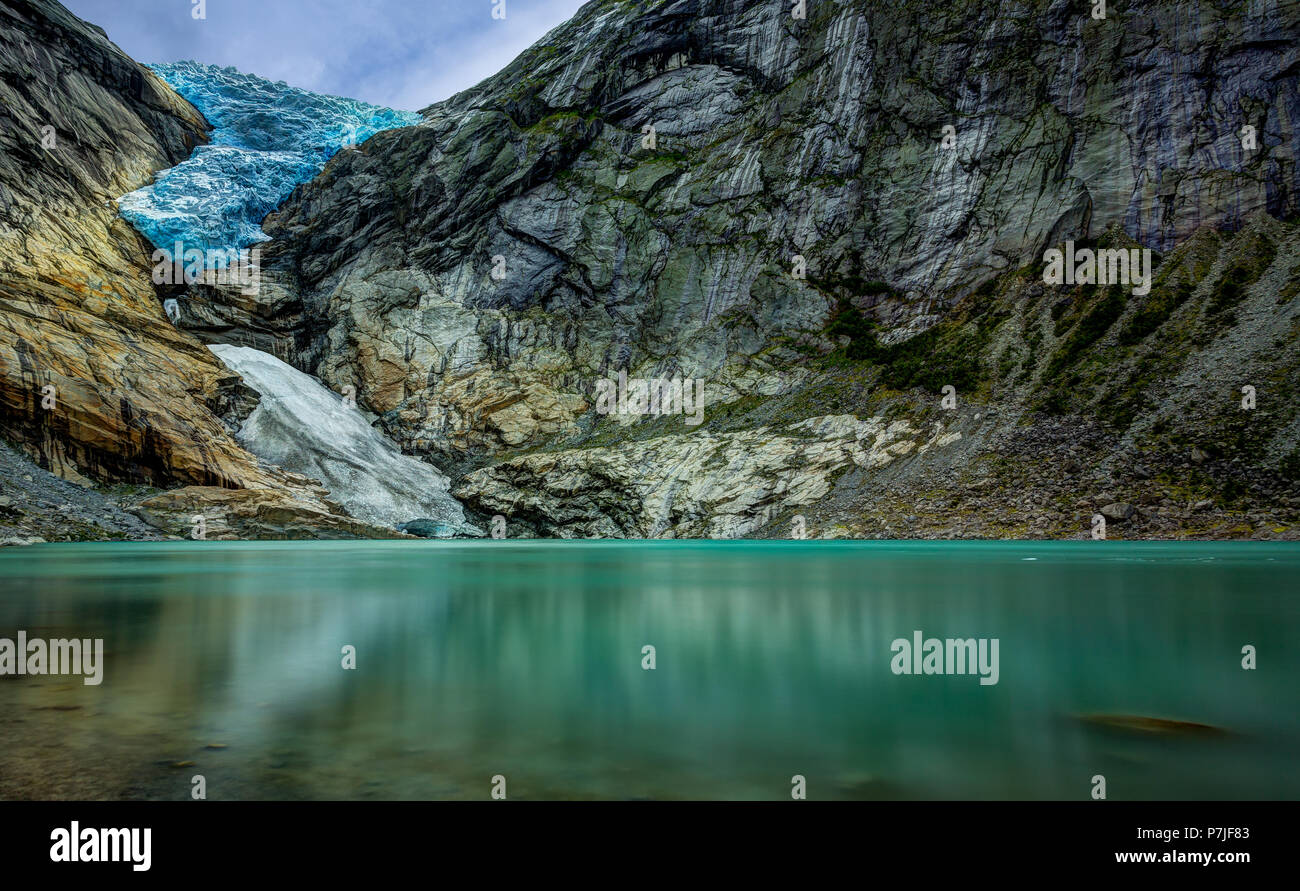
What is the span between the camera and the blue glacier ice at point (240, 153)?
6988 cm

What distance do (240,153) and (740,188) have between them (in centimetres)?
5794

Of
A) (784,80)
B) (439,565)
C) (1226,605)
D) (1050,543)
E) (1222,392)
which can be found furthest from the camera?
(784,80)

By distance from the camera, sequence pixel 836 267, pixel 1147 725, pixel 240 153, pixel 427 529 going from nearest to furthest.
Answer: pixel 1147 725
pixel 427 529
pixel 836 267
pixel 240 153

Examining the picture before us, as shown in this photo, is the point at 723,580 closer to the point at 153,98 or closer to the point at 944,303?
the point at 944,303

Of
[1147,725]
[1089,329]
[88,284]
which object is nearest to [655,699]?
[1147,725]

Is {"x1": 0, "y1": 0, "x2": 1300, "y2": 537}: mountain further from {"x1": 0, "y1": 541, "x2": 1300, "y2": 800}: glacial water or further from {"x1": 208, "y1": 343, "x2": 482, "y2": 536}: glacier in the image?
{"x1": 0, "y1": 541, "x2": 1300, "y2": 800}: glacial water

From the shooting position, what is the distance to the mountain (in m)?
41.2

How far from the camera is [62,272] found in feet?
174

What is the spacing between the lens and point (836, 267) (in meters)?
61.6

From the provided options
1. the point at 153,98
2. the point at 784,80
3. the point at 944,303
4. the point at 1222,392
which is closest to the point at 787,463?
the point at 944,303

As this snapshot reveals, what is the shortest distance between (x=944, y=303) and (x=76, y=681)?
5878cm

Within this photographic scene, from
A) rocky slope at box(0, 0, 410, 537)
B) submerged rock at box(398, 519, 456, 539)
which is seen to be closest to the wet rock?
submerged rock at box(398, 519, 456, 539)

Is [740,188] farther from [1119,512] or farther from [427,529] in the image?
[1119,512]

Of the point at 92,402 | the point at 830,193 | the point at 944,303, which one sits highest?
the point at 830,193
